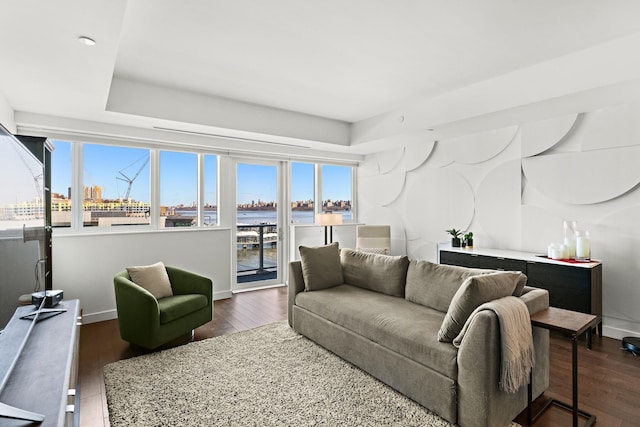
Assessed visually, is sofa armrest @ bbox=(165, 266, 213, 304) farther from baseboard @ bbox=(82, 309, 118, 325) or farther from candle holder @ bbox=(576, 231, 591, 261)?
candle holder @ bbox=(576, 231, 591, 261)

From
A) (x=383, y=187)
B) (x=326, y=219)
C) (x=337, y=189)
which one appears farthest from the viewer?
(x=337, y=189)

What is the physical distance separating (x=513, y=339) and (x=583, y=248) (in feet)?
7.40

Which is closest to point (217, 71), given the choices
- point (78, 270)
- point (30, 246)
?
point (30, 246)

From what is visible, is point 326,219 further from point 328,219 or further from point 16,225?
point 16,225

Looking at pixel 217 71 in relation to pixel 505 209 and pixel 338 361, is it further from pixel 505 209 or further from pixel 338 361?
pixel 505 209

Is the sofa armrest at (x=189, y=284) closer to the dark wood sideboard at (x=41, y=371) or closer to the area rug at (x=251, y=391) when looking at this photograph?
the area rug at (x=251, y=391)

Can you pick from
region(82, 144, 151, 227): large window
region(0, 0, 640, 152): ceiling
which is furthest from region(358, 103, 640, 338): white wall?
region(82, 144, 151, 227): large window

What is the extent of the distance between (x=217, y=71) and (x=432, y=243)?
3.89 metres

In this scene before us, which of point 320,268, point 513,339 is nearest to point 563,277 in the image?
point 513,339

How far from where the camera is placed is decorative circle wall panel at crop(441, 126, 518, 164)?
169 inches

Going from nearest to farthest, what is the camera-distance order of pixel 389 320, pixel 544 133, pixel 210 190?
pixel 389 320 → pixel 544 133 → pixel 210 190

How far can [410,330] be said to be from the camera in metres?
2.35

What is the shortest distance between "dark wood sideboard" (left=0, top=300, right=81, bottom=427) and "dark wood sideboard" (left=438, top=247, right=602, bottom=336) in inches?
157

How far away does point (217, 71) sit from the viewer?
131 inches
